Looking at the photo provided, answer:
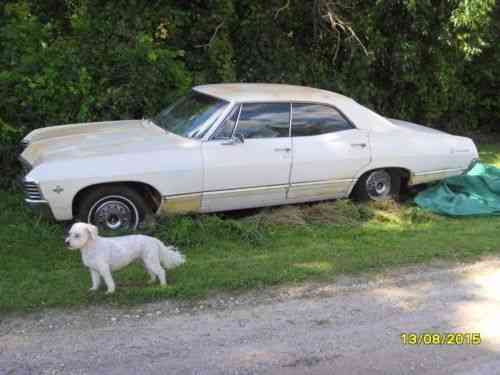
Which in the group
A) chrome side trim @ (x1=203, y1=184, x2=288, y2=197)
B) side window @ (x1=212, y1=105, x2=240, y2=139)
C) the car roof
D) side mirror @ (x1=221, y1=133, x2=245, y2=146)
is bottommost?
chrome side trim @ (x1=203, y1=184, x2=288, y2=197)

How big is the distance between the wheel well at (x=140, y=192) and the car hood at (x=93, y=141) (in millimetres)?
314

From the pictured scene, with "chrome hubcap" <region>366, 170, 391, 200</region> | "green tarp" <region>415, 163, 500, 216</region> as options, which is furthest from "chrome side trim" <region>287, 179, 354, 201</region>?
"green tarp" <region>415, 163, 500, 216</region>

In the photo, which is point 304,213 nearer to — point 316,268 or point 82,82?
point 316,268

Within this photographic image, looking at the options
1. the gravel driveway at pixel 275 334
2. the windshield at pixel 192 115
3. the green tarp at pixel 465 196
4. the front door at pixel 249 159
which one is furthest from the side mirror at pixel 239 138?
the green tarp at pixel 465 196

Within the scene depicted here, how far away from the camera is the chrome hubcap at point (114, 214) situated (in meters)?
6.32

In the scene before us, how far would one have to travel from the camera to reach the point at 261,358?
411cm

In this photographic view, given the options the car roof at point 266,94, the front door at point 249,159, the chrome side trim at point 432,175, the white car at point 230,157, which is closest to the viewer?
the white car at point 230,157

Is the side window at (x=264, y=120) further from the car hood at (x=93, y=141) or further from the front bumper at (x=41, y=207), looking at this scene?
the front bumper at (x=41, y=207)

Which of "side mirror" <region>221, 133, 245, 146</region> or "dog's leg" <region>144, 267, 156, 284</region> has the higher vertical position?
"side mirror" <region>221, 133, 245, 146</region>

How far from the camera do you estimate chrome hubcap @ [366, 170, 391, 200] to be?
25.7ft

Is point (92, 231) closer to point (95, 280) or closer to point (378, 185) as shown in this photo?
point (95, 280)

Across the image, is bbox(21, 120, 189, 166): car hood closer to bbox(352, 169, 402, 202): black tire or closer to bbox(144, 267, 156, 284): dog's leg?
bbox(144, 267, 156, 284): dog's leg

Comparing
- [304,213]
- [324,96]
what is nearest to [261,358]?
[304,213]

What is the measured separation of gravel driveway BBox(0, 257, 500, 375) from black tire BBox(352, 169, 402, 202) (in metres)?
2.43
